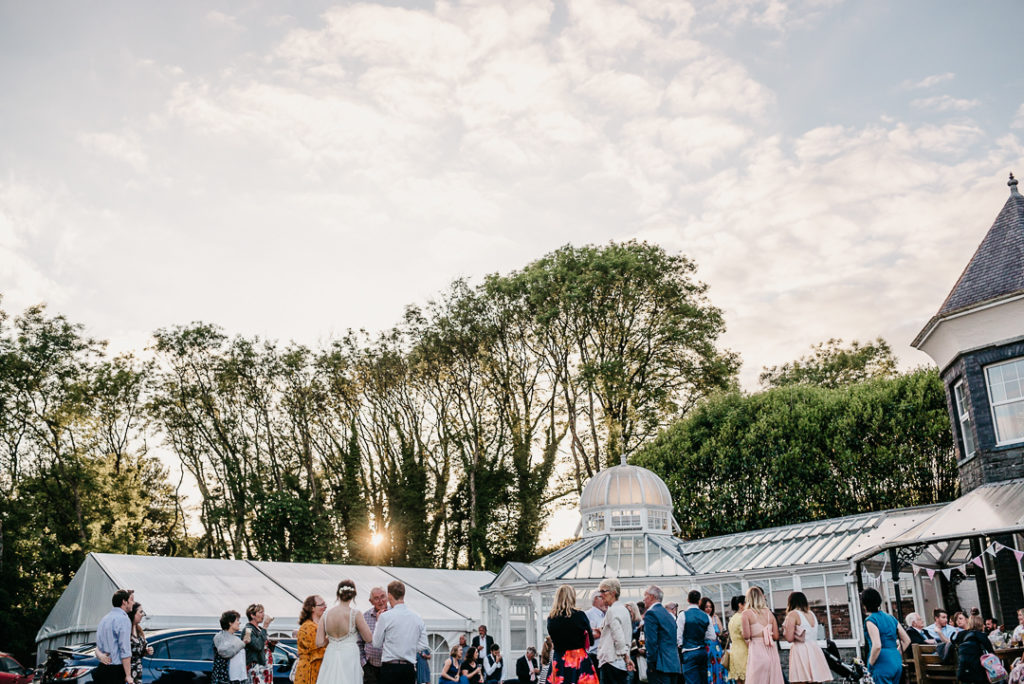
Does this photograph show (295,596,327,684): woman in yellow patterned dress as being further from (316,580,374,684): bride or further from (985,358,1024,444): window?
(985,358,1024,444): window

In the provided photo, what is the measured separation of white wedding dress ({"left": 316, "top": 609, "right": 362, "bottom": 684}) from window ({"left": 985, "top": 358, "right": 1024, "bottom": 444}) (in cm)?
1329

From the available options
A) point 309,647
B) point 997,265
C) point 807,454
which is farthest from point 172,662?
point 807,454

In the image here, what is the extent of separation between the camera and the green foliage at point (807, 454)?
2283 centimetres

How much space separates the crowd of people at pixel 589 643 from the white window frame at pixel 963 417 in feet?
23.3

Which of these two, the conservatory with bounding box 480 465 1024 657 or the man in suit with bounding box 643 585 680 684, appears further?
the conservatory with bounding box 480 465 1024 657

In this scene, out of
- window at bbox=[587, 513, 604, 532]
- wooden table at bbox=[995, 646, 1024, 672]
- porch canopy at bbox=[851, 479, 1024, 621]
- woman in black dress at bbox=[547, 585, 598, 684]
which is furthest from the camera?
window at bbox=[587, 513, 604, 532]

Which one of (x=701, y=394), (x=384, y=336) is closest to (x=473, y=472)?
(x=384, y=336)

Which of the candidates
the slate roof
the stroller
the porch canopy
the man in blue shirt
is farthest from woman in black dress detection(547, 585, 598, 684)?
the slate roof

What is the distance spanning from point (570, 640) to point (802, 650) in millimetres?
2566

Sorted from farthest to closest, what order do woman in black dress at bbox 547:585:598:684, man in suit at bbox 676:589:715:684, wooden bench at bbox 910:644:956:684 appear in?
wooden bench at bbox 910:644:956:684
man in suit at bbox 676:589:715:684
woman in black dress at bbox 547:585:598:684

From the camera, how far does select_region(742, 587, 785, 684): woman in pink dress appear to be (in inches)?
338

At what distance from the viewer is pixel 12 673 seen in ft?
71.5

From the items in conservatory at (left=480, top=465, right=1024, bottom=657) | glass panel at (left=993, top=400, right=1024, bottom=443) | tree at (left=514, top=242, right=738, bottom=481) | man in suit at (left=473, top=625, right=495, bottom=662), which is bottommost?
man in suit at (left=473, top=625, right=495, bottom=662)

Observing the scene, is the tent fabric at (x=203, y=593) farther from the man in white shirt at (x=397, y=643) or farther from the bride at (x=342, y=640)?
the man in white shirt at (x=397, y=643)
